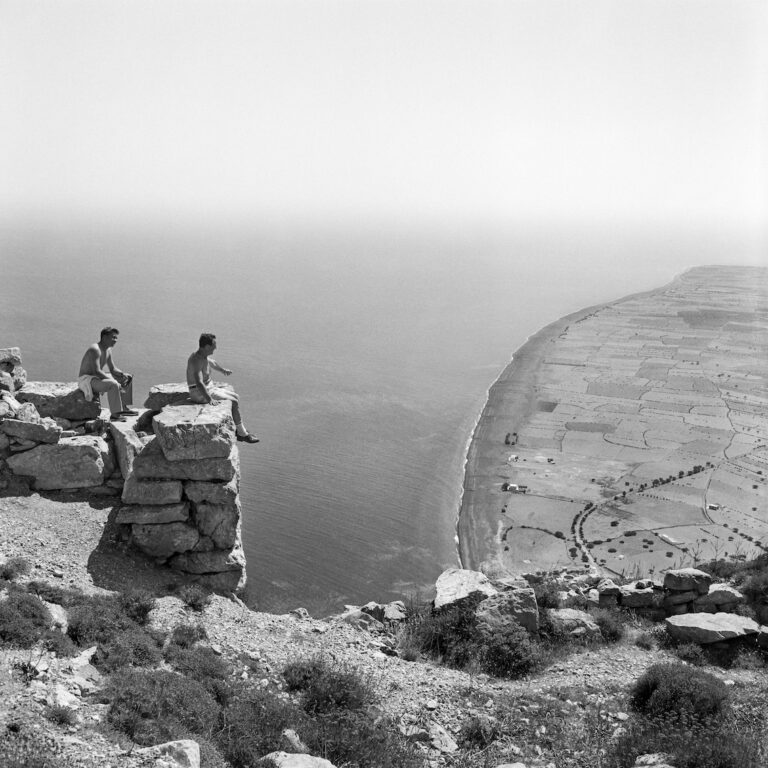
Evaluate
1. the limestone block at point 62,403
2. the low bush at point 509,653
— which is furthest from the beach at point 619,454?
the limestone block at point 62,403

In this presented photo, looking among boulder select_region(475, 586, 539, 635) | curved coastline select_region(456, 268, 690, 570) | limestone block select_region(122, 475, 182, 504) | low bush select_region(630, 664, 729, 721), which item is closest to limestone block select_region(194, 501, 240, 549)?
limestone block select_region(122, 475, 182, 504)

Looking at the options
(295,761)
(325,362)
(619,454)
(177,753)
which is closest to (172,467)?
(177,753)

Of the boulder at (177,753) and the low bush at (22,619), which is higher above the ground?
the low bush at (22,619)

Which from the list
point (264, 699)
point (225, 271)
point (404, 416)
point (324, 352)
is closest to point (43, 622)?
point (264, 699)

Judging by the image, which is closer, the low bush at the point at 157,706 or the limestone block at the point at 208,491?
the low bush at the point at 157,706

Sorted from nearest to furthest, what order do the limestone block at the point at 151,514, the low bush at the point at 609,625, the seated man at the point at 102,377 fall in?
A: the limestone block at the point at 151,514, the low bush at the point at 609,625, the seated man at the point at 102,377

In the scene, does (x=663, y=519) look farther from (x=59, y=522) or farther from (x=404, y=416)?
(x=59, y=522)

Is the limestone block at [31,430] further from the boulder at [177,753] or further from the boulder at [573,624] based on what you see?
the boulder at [573,624]
